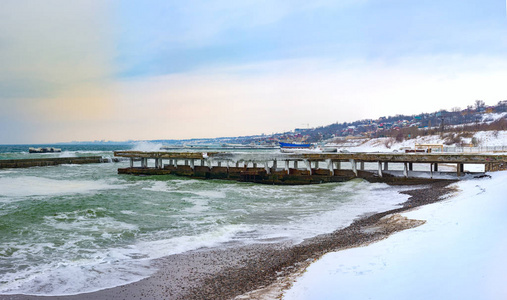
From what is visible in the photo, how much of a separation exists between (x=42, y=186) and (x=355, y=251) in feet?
93.4

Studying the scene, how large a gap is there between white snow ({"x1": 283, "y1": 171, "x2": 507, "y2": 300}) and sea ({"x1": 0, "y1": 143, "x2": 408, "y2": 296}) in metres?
4.34

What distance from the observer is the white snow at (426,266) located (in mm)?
5680

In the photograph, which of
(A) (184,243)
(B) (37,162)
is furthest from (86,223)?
(B) (37,162)

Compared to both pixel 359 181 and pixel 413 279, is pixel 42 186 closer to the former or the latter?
pixel 359 181

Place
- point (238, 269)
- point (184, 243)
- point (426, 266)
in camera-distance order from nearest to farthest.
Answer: point (426, 266)
point (238, 269)
point (184, 243)

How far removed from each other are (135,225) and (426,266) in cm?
1202

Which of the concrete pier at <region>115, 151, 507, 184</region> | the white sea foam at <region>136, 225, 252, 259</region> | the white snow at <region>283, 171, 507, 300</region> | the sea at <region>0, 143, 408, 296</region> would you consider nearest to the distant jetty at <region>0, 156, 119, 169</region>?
the concrete pier at <region>115, 151, 507, 184</region>

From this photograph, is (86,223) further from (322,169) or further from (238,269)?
(322,169)

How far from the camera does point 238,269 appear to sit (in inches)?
373

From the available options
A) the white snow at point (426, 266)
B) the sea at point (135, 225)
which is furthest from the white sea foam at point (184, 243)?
the white snow at point (426, 266)

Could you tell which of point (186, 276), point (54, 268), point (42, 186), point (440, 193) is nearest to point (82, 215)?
point (54, 268)

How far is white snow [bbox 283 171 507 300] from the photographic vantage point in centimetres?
568

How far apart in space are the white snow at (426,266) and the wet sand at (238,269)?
34.9 inches

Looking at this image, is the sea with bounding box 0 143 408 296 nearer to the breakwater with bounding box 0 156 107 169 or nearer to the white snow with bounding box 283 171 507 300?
the white snow with bounding box 283 171 507 300
